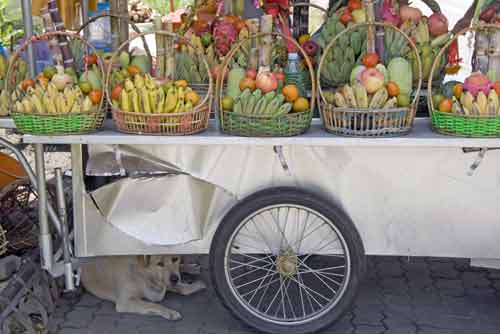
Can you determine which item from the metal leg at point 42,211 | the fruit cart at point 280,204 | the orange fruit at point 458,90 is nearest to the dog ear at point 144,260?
the fruit cart at point 280,204

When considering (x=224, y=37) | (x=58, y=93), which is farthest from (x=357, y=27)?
(x=58, y=93)

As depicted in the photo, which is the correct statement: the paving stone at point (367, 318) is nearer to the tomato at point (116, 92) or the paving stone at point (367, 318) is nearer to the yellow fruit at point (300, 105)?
the yellow fruit at point (300, 105)

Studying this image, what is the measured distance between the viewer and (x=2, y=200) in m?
3.78

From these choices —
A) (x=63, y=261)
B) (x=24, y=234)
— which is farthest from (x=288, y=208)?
(x=24, y=234)

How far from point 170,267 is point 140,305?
24 cm

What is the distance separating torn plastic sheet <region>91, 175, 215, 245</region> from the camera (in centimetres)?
311

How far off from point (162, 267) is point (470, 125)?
5.41ft

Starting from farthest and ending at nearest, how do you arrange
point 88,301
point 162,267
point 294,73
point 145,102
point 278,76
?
point 88,301, point 162,267, point 294,73, point 278,76, point 145,102

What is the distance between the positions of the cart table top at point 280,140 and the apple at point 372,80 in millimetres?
218

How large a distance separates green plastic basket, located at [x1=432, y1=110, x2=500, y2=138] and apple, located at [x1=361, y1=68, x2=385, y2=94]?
0.29m

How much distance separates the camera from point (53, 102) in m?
2.90

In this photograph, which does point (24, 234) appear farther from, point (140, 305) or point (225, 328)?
point (225, 328)

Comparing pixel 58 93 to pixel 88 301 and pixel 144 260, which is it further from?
pixel 88 301

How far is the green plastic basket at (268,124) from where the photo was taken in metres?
2.83
